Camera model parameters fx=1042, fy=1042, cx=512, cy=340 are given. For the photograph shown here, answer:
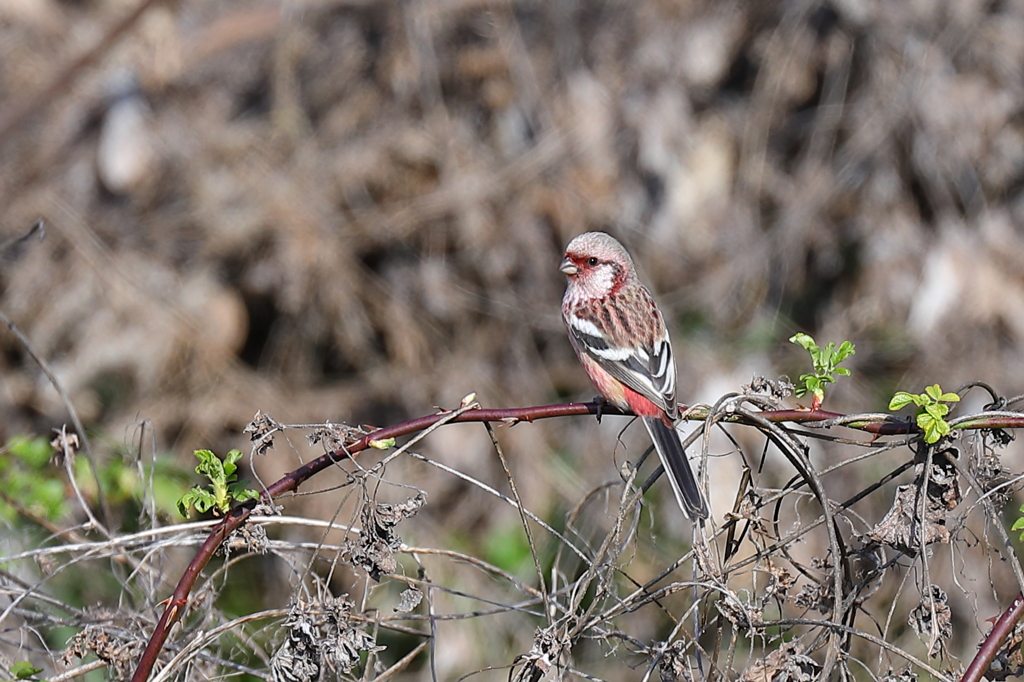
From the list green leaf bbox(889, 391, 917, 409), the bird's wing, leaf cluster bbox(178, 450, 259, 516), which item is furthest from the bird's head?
leaf cluster bbox(178, 450, 259, 516)

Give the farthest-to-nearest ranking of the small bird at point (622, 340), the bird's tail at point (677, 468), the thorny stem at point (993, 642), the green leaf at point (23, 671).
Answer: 1. the small bird at point (622, 340)
2. the bird's tail at point (677, 468)
3. the green leaf at point (23, 671)
4. the thorny stem at point (993, 642)

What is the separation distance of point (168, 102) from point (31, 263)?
1531mm

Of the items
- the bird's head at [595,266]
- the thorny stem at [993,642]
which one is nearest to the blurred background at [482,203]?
the bird's head at [595,266]

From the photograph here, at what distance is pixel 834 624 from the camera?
2.37 metres

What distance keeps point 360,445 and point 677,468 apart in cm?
125

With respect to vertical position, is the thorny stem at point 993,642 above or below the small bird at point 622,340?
below

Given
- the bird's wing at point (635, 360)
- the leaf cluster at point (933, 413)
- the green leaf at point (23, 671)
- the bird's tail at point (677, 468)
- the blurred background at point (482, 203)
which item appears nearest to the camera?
the leaf cluster at point (933, 413)

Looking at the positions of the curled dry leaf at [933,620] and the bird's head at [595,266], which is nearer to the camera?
the curled dry leaf at [933,620]

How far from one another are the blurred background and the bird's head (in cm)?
246

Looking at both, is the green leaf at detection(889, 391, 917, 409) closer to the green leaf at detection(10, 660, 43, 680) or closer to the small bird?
the small bird

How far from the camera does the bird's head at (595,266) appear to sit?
16.1 ft

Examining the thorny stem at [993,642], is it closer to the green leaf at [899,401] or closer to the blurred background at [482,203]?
the green leaf at [899,401]

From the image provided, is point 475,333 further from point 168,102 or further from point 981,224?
point 981,224

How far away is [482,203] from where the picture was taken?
24.9 ft
